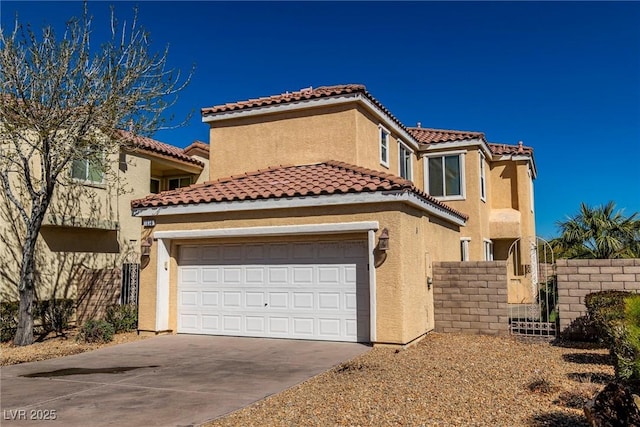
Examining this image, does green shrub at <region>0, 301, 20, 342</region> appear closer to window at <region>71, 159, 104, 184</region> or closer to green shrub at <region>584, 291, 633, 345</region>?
window at <region>71, 159, 104, 184</region>

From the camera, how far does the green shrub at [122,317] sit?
14.7 meters

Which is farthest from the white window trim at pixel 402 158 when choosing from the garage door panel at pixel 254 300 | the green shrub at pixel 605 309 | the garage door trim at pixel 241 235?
the green shrub at pixel 605 309

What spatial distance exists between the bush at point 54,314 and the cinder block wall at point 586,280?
532 inches

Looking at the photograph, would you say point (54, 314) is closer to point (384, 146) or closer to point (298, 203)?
point (298, 203)

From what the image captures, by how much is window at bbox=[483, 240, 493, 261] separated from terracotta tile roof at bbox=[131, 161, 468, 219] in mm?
7835

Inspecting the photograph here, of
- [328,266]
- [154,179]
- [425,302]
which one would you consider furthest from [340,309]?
[154,179]

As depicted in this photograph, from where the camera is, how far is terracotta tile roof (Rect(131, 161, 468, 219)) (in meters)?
12.2

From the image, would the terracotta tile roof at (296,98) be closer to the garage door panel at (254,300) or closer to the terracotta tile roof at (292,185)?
the terracotta tile roof at (292,185)

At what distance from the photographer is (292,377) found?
29.3ft

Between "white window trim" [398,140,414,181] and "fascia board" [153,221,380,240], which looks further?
"white window trim" [398,140,414,181]

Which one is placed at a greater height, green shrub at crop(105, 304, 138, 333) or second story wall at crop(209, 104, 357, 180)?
second story wall at crop(209, 104, 357, 180)

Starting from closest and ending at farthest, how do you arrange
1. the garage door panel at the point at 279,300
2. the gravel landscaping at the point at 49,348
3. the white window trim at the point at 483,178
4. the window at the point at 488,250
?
the gravel landscaping at the point at 49,348 < the garage door panel at the point at 279,300 < the white window trim at the point at 483,178 < the window at the point at 488,250

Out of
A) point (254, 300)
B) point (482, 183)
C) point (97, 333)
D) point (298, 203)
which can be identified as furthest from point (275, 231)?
point (482, 183)

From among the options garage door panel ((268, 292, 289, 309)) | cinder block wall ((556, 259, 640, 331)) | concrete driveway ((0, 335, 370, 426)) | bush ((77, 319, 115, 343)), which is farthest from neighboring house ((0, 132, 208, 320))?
cinder block wall ((556, 259, 640, 331))
